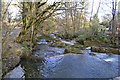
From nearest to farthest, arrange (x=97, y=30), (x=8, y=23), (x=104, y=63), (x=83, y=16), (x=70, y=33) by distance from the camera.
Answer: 1. (x=8, y=23)
2. (x=104, y=63)
3. (x=97, y=30)
4. (x=70, y=33)
5. (x=83, y=16)


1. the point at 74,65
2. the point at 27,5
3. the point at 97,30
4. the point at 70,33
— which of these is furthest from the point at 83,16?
the point at 74,65

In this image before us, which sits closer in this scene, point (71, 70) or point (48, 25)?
point (71, 70)

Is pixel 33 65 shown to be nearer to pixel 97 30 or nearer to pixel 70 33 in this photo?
pixel 97 30

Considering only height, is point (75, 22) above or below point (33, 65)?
above

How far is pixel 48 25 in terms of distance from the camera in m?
12.3

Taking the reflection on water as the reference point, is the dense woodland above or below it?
above

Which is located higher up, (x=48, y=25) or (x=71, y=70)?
(x=48, y=25)

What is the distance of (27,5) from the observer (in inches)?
260

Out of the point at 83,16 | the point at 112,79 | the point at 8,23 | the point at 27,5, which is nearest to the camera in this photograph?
the point at 112,79

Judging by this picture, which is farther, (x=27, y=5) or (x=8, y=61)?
(x=27, y=5)

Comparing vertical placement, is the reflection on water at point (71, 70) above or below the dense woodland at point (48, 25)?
below

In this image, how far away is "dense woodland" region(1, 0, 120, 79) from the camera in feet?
13.3

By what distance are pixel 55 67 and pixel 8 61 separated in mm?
2131

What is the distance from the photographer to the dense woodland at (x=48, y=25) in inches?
160
